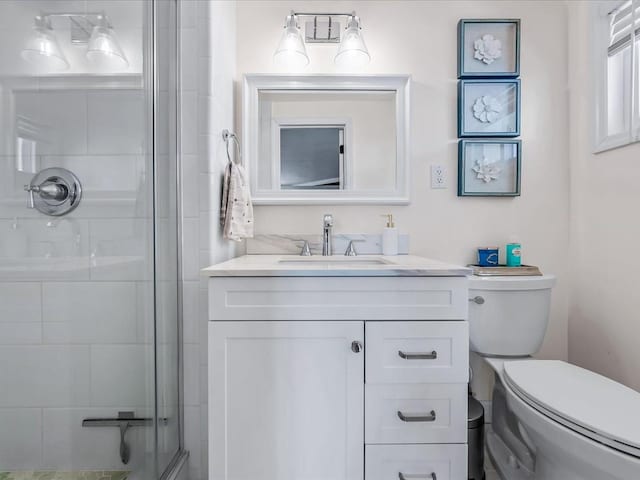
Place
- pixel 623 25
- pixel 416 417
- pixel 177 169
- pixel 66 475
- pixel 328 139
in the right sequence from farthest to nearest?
1. pixel 328 139
2. pixel 623 25
3. pixel 177 169
4. pixel 416 417
5. pixel 66 475

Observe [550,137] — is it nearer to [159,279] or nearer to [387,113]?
[387,113]

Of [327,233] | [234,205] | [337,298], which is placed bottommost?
[337,298]

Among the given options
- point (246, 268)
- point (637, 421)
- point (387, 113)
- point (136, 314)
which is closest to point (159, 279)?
point (136, 314)

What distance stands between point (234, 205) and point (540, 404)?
3.85 feet

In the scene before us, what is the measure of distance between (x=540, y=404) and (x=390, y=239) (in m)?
0.84

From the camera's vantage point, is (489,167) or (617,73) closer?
(617,73)

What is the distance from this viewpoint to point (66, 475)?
0.92 meters

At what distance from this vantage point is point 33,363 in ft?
2.75

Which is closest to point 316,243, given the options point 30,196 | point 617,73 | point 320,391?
point 320,391

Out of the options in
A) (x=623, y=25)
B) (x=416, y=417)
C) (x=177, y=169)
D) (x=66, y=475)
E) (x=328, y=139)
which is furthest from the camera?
(x=328, y=139)

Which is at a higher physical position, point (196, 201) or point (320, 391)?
point (196, 201)

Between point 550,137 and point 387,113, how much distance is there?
0.79 metres

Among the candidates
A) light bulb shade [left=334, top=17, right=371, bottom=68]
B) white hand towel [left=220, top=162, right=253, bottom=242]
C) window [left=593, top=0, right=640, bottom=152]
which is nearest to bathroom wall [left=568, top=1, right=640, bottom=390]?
window [left=593, top=0, right=640, bottom=152]

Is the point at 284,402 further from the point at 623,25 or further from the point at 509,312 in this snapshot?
the point at 623,25
